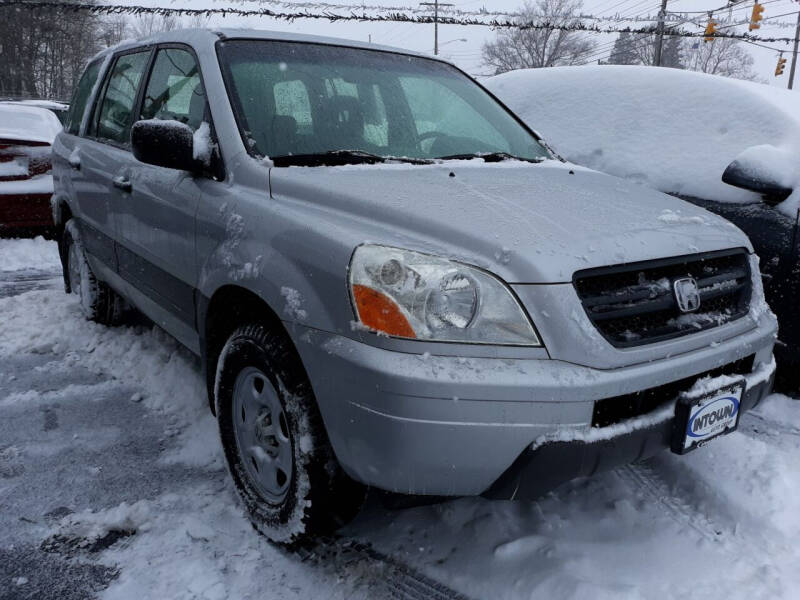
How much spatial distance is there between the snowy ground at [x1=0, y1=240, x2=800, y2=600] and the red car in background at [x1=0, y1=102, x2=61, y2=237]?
3992 mm

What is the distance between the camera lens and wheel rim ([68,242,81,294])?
179 inches

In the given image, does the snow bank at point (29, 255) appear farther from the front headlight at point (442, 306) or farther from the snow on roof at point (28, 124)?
the front headlight at point (442, 306)

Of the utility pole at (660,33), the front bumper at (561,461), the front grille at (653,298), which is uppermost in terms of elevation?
the utility pole at (660,33)

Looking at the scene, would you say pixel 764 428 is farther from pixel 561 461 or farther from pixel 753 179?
pixel 561 461

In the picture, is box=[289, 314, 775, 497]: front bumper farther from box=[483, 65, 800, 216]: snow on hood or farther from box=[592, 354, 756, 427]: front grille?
box=[483, 65, 800, 216]: snow on hood

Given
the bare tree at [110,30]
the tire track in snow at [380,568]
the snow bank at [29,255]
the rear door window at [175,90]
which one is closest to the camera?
the tire track in snow at [380,568]

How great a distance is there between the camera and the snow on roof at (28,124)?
6465mm

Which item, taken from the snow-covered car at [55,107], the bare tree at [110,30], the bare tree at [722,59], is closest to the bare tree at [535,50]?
the bare tree at [722,59]

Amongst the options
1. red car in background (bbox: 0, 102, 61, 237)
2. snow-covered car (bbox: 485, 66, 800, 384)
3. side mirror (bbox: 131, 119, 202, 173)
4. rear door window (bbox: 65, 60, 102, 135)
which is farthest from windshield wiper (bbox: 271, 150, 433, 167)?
red car in background (bbox: 0, 102, 61, 237)

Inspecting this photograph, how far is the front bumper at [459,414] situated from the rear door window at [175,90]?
4.66 feet

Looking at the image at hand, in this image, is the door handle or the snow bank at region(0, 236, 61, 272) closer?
the door handle

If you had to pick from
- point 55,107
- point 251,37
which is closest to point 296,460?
point 251,37

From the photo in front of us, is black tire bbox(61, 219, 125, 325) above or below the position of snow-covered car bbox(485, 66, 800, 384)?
below

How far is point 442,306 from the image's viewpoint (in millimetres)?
1709
